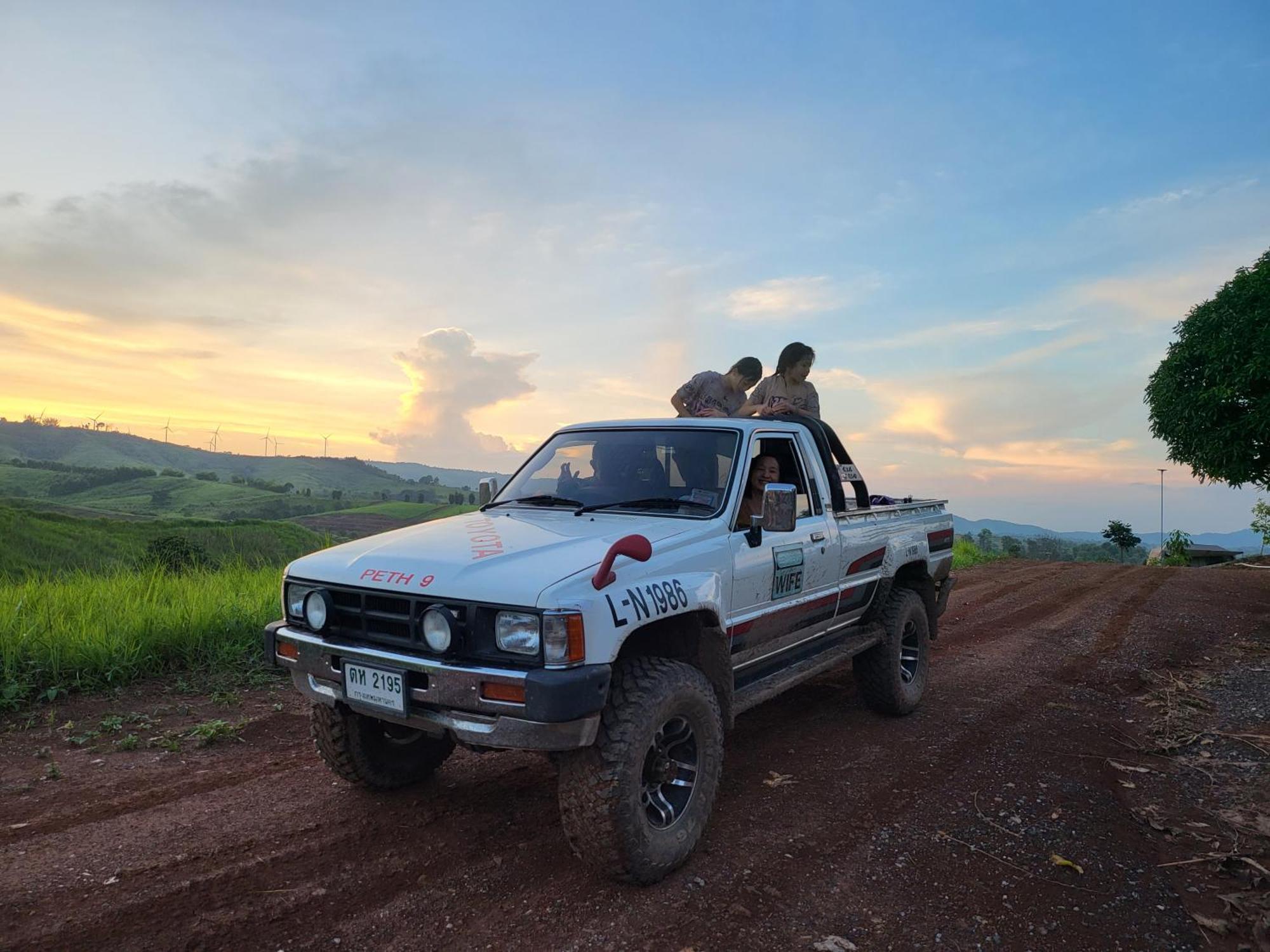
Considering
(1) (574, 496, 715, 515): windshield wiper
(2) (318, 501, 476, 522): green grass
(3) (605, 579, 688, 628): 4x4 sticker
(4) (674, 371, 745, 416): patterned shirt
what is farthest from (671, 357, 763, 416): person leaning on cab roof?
(2) (318, 501, 476, 522): green grass

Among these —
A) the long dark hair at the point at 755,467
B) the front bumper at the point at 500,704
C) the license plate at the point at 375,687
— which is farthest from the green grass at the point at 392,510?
the front bumper at the point at 500,704

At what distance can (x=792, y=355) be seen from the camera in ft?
20.1

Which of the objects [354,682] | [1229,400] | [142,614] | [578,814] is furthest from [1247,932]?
[1229,400]

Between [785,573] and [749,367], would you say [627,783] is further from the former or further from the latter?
[749,367]

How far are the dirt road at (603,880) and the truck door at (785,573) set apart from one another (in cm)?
85

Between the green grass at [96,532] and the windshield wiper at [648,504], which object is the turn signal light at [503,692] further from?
the green grass at [96,532]

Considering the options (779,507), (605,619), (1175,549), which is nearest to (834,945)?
(605,619)

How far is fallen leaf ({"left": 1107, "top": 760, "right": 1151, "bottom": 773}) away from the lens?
15.4 ft

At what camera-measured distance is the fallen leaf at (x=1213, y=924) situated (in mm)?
3002

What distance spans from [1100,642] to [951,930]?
6.84 meters

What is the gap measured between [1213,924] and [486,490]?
13.8 ft

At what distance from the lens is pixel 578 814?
9.93 ft

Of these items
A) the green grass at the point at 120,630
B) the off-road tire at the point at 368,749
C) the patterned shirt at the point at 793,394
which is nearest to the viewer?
the off-road tire at the point at 368,749

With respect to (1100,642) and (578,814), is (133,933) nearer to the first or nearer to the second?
(578,814)
